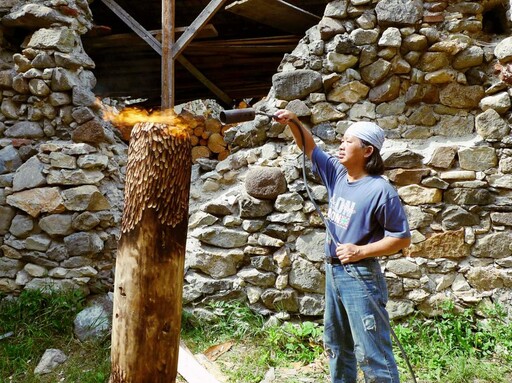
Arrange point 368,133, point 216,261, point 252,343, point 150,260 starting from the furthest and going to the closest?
1. point 216,261
2. point 252,343
3. point 368,133
4. point 150,260

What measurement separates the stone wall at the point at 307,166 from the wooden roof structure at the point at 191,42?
94cm

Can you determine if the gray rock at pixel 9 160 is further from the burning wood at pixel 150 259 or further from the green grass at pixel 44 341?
the burning wood at pixel 150 259

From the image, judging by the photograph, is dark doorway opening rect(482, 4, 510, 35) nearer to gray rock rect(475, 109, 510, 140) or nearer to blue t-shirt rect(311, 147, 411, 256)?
gray rock rect(475, 109, 510, 140)

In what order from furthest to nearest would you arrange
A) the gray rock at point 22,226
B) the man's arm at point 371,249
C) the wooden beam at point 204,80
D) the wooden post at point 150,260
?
the wooden beam at point 204,80
the gray rock at point 22,226
the man's arm at point 371,249
the wooden post at point 150,260

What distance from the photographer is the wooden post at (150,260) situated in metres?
1.86

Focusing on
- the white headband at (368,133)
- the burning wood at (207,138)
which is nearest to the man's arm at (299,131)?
the white headband at (368,133)

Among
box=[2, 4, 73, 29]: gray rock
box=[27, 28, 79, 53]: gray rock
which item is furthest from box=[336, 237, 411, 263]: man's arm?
box=[2, 4, 73, 29]: gray rock

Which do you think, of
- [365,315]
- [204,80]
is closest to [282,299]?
[365,315]

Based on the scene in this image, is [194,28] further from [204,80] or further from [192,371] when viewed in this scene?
A: [192,371]

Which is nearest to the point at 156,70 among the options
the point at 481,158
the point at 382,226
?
the point at 481,158

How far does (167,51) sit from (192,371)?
3.04 meters

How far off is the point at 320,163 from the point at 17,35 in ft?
12.0

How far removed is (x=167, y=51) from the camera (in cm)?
431

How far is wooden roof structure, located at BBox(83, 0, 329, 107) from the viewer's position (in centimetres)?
436
